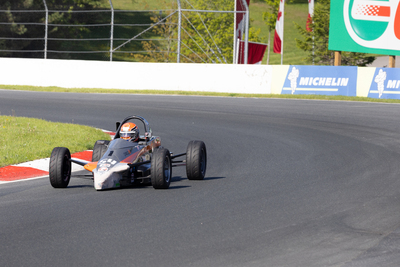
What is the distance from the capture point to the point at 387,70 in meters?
23.8

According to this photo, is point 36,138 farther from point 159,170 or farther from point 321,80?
point 321,80

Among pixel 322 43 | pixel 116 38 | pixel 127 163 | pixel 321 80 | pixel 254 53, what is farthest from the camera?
pixel 116 38

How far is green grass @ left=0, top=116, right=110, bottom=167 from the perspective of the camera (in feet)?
34.2

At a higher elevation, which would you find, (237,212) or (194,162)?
(194,162)

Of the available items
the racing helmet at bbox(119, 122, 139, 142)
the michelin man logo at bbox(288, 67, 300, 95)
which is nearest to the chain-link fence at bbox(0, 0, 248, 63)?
the michelin man logo at bbox(288, 67, 300, 95)

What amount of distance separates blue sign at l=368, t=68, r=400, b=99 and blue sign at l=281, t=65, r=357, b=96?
0.94m

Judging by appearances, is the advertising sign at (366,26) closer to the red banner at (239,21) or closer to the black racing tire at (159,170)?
the red banner at (239,21)

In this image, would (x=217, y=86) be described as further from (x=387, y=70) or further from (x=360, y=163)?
(x=360, y=163)

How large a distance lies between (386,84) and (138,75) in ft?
41.1

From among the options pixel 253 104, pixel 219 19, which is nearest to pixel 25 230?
pixel 253 104

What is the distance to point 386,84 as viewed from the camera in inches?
946

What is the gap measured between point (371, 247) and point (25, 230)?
3.69 meters

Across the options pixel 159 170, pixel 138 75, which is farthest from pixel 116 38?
pixel 159 170

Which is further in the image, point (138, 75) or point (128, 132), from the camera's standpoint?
point (138, 75)
